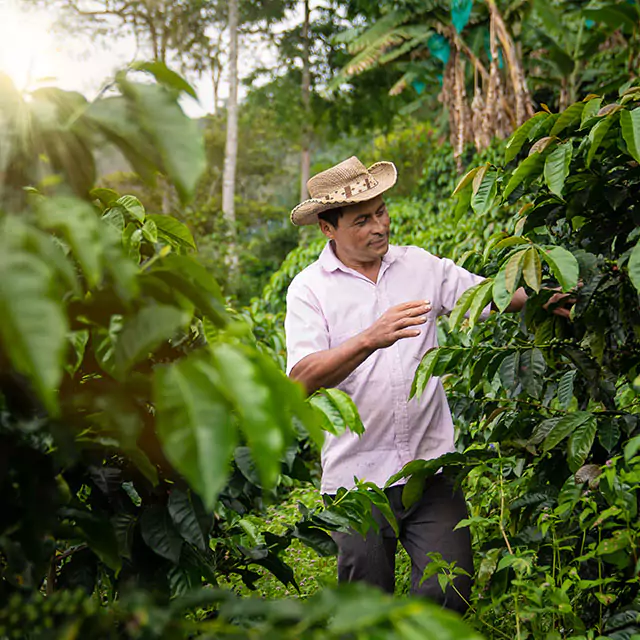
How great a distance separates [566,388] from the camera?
2.24m

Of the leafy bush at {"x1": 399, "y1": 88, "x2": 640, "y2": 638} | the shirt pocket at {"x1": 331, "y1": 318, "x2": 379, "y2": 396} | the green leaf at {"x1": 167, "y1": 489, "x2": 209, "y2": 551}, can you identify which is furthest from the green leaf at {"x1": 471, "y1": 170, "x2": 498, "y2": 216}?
the green leaf at {"x1": 167, "y1": 489, "x2": 209, "y2": 551}

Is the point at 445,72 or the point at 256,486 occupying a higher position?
the point at 445,72

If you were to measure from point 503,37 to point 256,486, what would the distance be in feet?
34.8

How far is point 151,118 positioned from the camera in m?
0.95

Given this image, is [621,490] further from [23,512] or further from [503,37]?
[503,37]

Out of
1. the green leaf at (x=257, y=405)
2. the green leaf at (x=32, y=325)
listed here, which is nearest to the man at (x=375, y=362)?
the green leaf at (x=257, y=405)

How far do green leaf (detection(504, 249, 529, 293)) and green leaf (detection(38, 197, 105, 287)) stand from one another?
48.2 inches

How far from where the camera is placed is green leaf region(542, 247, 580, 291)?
186 cm

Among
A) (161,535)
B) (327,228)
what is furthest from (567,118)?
(161,535)

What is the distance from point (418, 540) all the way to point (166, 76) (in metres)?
2.23

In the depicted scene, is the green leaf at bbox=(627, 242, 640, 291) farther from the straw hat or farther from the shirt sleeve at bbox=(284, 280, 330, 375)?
the straw hat

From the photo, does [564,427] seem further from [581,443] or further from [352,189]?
[352,189]

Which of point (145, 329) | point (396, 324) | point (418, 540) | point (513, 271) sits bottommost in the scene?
point (418, 540)

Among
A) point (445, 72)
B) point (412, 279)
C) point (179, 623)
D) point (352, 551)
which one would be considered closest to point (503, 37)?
point (445, 72)
